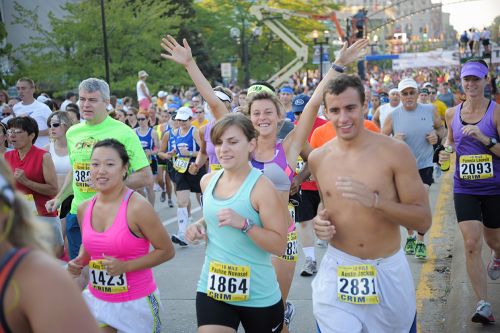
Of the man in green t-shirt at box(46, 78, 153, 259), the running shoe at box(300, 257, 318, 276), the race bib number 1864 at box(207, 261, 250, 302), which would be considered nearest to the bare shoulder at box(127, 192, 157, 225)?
the race bib number 1864 at box(207, 261, 250, 302)

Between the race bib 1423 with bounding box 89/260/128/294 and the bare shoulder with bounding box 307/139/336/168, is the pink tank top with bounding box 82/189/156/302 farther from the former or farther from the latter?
the bare shoulder with bounding box 307/139/336/168

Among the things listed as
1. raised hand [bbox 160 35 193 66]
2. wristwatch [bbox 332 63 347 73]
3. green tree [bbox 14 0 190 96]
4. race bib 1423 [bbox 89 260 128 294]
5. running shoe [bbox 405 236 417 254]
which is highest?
green tree [bbox 14 0 190 96]

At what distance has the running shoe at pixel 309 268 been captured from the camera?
8.27 meters

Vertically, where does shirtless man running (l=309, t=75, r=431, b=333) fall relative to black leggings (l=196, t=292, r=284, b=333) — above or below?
above

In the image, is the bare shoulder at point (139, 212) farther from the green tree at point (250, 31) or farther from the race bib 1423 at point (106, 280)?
the green tree at point (250, 31)

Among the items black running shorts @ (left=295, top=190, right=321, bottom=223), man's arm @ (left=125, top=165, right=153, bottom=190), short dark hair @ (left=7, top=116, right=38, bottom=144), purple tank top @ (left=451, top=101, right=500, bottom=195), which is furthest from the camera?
black running shorts @ (left=295, top=190, right=321, bottom=223)

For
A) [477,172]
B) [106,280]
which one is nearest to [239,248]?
[106,280]

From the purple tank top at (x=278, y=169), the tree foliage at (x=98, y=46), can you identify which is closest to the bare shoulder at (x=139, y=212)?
the purple tank top at (x=278, y=169)

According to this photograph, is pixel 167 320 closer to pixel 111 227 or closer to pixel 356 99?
pixel 111 227

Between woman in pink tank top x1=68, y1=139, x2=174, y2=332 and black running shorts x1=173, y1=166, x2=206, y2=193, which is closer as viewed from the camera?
woman in pink tank top x1=68, y1=139, x2=174, y2=332

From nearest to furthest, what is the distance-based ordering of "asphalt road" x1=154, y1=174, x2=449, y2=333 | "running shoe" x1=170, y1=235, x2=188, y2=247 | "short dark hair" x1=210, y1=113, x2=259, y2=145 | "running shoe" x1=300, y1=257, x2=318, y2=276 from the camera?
"short dark hair" x1=210, y1=113, x2=259, y2=145
"asphalt road" x1=154, y1=174, x2=449, y2=333
"running shoe" x1=300, y1=257, x2=318, y2=276
"running shoe" x1=170, y1=235, x2=188, y2=247

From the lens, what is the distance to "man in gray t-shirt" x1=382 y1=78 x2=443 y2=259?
941 cm

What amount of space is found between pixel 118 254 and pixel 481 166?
3464 mm

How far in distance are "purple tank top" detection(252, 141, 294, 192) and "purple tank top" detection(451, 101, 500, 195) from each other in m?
1.81
